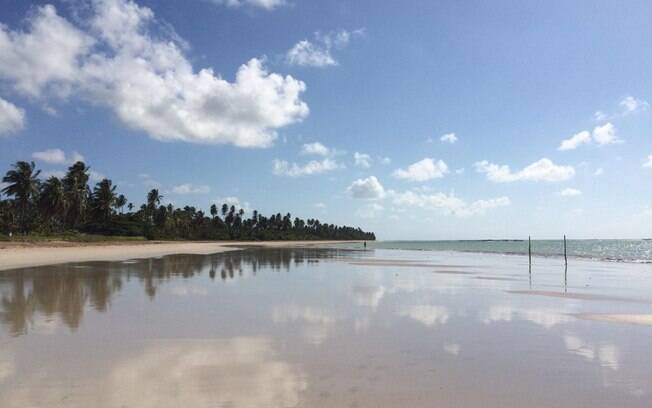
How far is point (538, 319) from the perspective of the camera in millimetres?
13562

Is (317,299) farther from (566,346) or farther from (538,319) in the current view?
(566,346)

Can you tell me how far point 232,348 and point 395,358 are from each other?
343 cm

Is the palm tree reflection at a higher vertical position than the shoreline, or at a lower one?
higher

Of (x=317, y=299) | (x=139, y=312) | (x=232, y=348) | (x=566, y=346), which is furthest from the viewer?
(x=317, y=299)

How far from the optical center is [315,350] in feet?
31.0

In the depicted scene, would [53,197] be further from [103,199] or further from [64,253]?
[64,253]

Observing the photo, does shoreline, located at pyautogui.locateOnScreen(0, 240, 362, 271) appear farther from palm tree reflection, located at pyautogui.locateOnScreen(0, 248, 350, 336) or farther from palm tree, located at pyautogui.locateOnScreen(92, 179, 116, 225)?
palm tree, located at pyautogui.locateOnScreen(92, 179, 116, 225)

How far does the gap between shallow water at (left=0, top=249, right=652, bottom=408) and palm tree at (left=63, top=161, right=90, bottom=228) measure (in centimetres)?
7794

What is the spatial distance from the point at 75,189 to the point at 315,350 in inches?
3651

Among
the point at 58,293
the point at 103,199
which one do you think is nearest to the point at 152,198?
the point at 103,199

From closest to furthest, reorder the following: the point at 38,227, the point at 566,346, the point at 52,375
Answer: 1. the point at 52,375
2. the point at 566,346
3. the point at 38,227

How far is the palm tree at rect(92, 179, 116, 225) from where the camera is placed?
4126 inches

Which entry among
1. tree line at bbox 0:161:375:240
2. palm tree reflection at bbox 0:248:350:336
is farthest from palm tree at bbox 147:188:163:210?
palm tree reflection at bbox 0:248:350:336

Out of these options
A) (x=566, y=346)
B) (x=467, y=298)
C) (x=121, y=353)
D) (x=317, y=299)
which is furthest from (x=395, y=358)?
(x=467, y=298)
